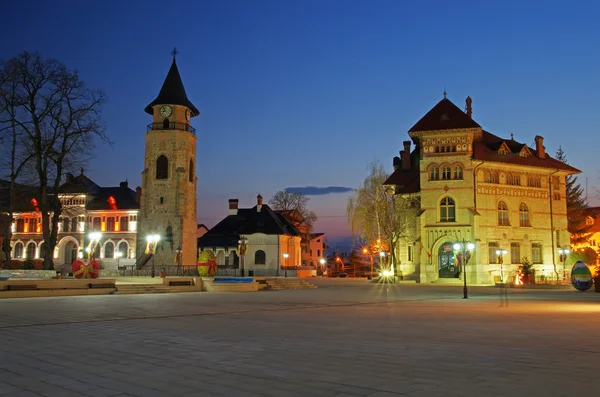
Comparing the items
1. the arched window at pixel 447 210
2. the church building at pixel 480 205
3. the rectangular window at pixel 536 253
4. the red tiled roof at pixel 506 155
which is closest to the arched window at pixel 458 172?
the church building at pixel 480 205

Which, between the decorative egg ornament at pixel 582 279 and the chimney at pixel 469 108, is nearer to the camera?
the decorative egg ornament at pixel 582 279

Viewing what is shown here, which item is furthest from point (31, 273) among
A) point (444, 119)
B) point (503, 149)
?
point (503, 149)

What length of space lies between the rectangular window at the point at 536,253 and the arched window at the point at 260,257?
112 feet

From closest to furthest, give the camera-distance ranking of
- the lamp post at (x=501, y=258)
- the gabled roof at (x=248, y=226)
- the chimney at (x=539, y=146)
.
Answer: the lamp post at (x=501, y=258) < the chimney at (x=539, y=146) < the gabled roof at (x=248, y=226)

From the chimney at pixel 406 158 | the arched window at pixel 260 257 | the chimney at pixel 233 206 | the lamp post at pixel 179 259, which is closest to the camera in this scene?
the lamp post at pixel 179 259

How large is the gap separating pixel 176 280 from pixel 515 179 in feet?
103

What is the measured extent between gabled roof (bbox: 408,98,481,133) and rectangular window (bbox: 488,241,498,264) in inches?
398

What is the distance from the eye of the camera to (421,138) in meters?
48.2

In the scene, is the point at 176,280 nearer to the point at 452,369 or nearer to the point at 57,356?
the point at 57,356

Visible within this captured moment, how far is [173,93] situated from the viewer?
62781mm

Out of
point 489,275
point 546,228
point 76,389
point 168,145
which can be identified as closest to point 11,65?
point 168,145

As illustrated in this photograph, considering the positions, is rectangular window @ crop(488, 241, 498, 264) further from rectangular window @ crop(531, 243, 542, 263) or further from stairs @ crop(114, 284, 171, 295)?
stairs @ crop(114, 284, 171, 295)

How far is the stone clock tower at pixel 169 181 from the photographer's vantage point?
2368 inches

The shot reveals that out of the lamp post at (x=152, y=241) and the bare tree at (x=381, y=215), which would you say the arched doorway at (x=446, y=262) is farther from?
the lamp post at (x=152, y=241)
